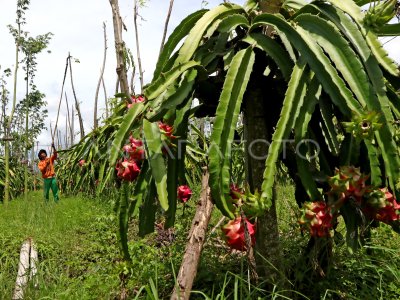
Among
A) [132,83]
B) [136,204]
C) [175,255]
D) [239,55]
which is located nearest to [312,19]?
[239,55]

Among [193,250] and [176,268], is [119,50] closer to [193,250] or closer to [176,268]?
[193,250]

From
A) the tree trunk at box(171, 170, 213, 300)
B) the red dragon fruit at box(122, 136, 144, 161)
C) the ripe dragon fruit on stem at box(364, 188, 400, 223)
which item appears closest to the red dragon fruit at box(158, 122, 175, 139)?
the red dragon fruit at box(122, 136, 144, 161)

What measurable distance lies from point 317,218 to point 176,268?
139 cm

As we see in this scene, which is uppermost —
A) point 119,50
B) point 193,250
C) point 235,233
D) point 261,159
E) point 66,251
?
point 119,50

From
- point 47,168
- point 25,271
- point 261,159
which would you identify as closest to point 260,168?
point 261,159

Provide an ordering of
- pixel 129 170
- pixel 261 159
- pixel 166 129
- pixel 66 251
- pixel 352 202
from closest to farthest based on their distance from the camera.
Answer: pixel 352 202
pixel 166 129
pixel 129 170
pixel 261 159
pixel 66 251

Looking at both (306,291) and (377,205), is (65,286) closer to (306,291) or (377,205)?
(306,291)

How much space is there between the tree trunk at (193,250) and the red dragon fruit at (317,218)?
0.60 m

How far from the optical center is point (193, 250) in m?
2.06

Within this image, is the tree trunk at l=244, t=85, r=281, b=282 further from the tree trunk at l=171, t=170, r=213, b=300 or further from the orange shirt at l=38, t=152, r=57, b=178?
the orange shirt at l=38, t=152, r=57, b=178

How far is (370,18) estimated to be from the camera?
1652 millimetres

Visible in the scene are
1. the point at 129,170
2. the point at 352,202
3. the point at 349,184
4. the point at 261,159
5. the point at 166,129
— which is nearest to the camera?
the point at 349,184

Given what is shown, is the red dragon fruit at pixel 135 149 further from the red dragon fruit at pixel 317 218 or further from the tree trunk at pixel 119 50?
the red dragon fruit at pixel 317 218

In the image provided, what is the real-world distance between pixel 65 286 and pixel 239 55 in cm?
182
